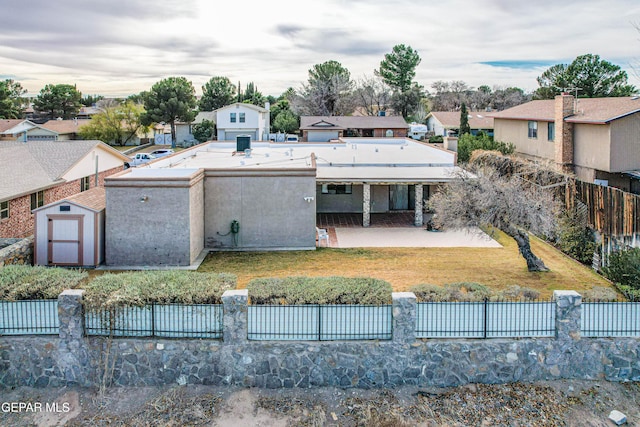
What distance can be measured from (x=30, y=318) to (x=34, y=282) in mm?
986

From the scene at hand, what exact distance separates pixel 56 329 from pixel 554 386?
10726 mm

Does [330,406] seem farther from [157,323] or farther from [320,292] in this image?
[157,323]

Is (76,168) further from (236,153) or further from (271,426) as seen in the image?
(271,426)

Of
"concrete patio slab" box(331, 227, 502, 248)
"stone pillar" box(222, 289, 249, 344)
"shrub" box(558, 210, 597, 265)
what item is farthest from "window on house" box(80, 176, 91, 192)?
"shrub" box(558, 210, 597, 265)

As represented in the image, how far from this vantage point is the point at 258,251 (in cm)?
2148

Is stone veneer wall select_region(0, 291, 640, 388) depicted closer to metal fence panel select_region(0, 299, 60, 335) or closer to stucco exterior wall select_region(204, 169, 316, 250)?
metal fence panel select_region(0, 299, 60, 335)

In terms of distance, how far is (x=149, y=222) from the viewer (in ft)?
64.2

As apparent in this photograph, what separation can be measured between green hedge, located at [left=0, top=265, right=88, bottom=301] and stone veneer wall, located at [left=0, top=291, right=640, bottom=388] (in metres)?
0.85

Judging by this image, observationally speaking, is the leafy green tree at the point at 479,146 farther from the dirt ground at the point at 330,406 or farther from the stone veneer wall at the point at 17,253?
the stone veneer wall at the point at 17,253

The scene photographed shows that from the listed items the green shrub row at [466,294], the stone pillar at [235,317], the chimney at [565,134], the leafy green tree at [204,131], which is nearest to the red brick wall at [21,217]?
the stone pillar at [235,317]

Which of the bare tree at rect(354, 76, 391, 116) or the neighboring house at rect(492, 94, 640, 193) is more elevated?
the bare tree at rect(354, 76, 391, 116)

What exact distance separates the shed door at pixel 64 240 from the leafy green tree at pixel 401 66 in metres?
63.8

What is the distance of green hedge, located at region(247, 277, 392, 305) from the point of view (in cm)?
1229

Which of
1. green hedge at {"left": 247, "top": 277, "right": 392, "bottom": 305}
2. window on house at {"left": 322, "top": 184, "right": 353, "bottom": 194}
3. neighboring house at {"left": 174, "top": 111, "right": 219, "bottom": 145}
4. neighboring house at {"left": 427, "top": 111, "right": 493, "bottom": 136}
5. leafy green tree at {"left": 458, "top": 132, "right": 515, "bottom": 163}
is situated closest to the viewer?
green hedge at {"left": 247, "top": 277, "right": 392, "bottom": 305}
